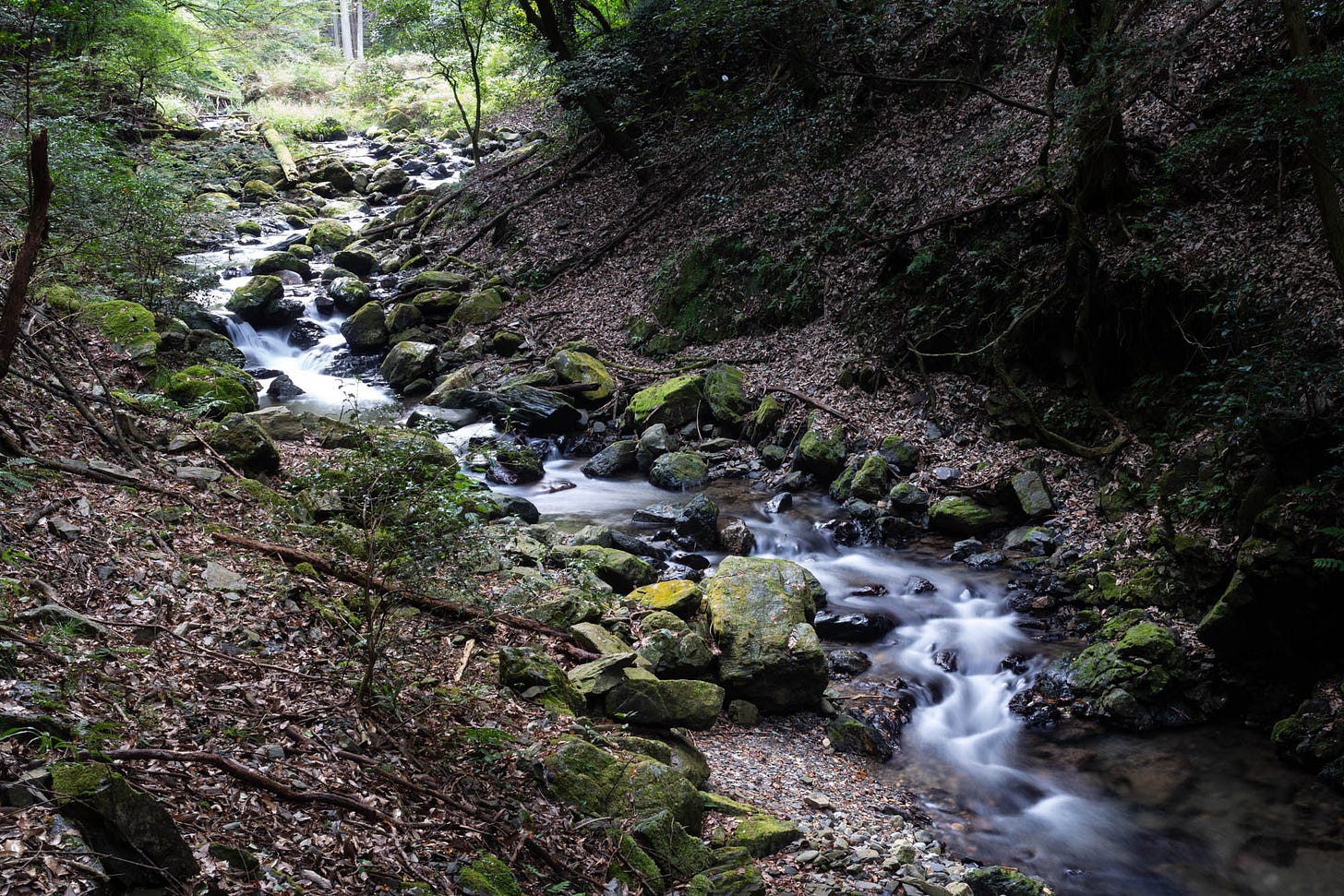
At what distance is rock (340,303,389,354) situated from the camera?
17609mm

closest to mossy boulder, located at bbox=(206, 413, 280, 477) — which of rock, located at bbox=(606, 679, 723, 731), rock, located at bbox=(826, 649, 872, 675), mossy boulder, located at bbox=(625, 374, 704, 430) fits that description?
rock, located at bbox=(606, 679, 723, 731)

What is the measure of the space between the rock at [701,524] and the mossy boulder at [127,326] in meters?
6.86

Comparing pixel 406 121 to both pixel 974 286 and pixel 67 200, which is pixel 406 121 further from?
pixel 974 286

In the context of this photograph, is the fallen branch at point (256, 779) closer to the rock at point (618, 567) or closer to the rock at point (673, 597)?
the rock at point (673, 597)

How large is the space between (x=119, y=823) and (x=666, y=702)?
12.5ft

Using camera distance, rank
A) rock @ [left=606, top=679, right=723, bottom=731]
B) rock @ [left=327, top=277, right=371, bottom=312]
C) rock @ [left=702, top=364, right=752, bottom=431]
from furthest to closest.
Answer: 1. rock @ [left=327, top=277, right=371, bottom=312]
2. rock @ [left=702, top=364, right=752, bottom=431]
3. rock @ [left=606, top=679, right=723, bottom=731]

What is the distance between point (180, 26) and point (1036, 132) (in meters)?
21.9

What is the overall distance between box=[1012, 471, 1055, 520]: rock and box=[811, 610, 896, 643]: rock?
2.54 meters

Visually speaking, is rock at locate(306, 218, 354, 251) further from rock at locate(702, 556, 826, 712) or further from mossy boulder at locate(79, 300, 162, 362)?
rock at locate(702, 556, 826, 712)

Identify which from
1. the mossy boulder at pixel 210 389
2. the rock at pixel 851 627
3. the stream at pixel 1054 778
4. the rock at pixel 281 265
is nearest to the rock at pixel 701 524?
the stream at pixel 1054 778

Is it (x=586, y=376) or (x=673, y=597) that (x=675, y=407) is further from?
(x=673, y=597)

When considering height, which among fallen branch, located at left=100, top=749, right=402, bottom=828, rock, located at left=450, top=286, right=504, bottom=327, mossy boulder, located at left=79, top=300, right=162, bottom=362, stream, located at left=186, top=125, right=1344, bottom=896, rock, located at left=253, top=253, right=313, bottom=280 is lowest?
stream, located at left=186, top=125, right=1344, bottom=896

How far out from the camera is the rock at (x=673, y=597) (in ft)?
24.2

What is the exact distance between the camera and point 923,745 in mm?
6887
